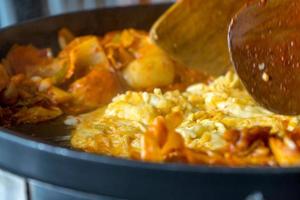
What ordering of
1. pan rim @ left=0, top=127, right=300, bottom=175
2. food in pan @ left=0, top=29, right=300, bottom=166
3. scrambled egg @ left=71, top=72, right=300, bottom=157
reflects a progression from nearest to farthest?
pan rim @ left=0, top=127, right=300, bottom=175 < food in pan @ left=0, top=29, right=300, bottom=166 < scrambled egg @ left=71, top=72, right=300, bottom=157

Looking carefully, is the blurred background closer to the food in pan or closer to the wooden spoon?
the food in pan

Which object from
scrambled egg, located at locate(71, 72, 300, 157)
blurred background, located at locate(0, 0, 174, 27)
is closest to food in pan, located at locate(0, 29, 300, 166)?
scrambled egg, located at locate(71, 72, 300, 157)

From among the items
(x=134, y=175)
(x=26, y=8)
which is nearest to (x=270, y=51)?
(x=134, y=175)

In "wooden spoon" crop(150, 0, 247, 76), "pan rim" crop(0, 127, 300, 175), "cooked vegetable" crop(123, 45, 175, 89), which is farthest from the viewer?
"cooked vegetable" crop(123, 45, 175, 89)

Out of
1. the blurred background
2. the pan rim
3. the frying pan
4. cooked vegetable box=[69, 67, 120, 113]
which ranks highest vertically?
the pan rim

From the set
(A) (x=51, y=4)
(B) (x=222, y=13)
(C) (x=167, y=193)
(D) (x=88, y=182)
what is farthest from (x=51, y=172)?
(A) (x=51, y=4)

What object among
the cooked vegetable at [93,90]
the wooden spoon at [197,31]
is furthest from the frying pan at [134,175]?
the wooden spoon at [197,31]

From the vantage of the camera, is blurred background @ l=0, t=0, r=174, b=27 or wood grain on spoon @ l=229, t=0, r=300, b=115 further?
blurred background @ l=0, t=0, r=174, b=27

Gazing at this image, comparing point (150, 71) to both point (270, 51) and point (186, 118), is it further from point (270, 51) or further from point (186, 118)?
point (270, 51)
